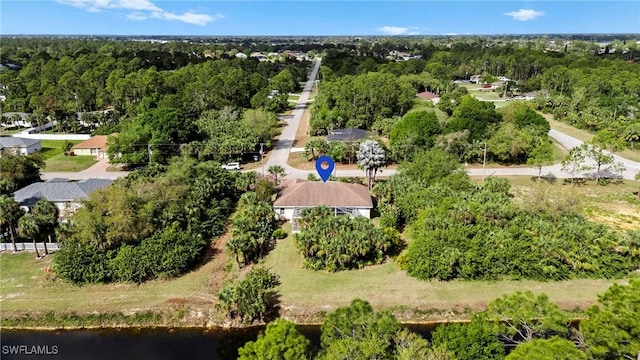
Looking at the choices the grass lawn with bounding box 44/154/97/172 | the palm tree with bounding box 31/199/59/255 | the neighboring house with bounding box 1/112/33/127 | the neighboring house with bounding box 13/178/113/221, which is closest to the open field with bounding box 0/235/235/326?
the palm tree with bounding box 31/199/59/255

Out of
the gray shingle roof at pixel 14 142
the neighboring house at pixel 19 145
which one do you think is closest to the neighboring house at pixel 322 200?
the neighboring house at pixel 19 145

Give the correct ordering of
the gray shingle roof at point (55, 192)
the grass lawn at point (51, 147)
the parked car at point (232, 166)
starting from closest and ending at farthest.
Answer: the gray shingle roof at point (55, 192)
the parked car at point (232, 166)
the grass lawn at point (51, 147)

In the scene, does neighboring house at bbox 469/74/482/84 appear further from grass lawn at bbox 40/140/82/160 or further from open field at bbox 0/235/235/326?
open field at bbox 0/235/235/326

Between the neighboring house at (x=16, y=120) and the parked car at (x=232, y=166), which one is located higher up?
the neighboring house at (x=16, y=120)

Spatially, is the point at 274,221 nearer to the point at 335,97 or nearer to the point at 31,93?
the point at 335,97

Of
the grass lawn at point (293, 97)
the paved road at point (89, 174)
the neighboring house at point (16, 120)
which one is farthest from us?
the grass lawn at point (293, 97)

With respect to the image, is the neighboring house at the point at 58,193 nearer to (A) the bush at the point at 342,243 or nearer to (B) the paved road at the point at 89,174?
(B) the paved road at the point at 89,174

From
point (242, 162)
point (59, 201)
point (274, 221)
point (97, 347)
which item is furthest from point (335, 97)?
point (97, 347)

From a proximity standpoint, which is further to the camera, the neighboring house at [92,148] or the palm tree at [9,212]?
the neighboring house at [92,148]
